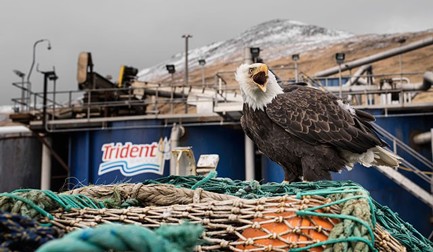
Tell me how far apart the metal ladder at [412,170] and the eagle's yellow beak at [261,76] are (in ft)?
24.1

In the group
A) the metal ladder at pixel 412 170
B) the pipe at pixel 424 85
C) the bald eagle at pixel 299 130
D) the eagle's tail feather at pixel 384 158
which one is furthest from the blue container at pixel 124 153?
the bald eagle at pixel 299 130

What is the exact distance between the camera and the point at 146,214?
1.85 metres

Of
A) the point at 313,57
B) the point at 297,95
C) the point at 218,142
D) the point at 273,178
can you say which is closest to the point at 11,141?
the point at 218,142

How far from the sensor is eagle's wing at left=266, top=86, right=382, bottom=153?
13.7 feet

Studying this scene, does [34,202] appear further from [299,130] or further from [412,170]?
[412,170]

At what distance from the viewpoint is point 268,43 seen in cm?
7175

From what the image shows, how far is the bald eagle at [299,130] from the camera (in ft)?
13.4

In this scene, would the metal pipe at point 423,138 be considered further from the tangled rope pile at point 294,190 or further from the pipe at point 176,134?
the tangled rope pile at point 294,190

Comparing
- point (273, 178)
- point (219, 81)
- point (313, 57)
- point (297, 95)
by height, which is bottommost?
point (273, 178)

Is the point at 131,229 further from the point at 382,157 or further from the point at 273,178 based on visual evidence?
the point at 273,178

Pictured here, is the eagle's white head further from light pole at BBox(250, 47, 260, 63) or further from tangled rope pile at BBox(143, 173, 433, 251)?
light pole at BBox(250, 47, 260, 63)

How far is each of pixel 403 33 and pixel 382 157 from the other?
59130mm

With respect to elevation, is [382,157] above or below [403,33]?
below

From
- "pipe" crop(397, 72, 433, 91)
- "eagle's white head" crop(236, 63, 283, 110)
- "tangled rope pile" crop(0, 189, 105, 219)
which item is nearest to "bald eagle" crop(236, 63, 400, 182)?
"eagle's white head" crop(236, 63, 283, 110)
